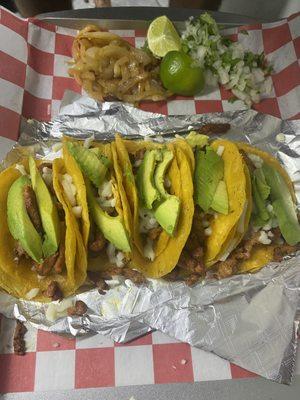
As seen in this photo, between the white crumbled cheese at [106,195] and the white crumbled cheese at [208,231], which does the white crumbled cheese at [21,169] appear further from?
the white crumbled cheese at [208,231]

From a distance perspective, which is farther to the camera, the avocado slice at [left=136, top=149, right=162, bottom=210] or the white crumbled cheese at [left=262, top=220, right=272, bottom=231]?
the white crumbled cheese at [left=262, top=220, right=272, bottom=231]

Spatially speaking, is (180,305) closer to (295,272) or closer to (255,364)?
(255,364)

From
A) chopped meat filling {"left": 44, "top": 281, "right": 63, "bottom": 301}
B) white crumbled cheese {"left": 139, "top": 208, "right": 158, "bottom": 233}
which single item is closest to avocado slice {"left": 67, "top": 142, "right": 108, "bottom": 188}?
white crumbled cheese {"left": 139, "top": 208, "right": 158, "bottom": 233}

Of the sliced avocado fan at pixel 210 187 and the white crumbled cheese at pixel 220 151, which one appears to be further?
the white crumbled cheese at pixel 220 151

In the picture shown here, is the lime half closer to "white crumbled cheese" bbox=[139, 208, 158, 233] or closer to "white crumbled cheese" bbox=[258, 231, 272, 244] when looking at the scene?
"white crumbled cheese" bbox=[139, 208, 158, 233]

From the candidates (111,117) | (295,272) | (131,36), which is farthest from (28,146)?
(295,272)

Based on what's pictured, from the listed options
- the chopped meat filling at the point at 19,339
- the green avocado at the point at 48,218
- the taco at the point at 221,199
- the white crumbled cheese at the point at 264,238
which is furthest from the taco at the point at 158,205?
the chopped meat filling at the point at 19,339

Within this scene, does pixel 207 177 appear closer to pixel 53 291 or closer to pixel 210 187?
pixel 210 187
